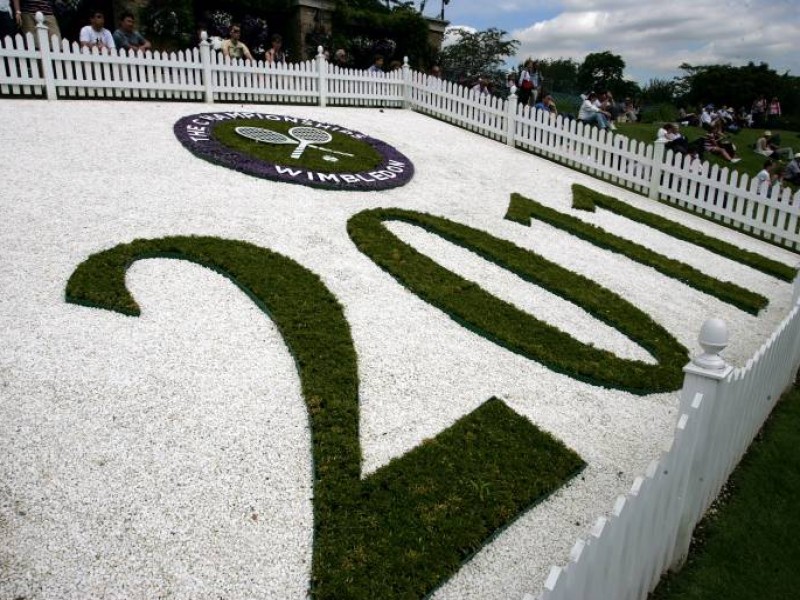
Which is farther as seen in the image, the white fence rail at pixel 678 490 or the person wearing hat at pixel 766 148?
the person wearing hat at pixel 766 148

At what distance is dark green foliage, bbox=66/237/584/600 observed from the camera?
3281 millimetres

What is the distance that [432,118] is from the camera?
16.8 metres

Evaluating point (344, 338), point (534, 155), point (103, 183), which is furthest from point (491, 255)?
point (534, 155)

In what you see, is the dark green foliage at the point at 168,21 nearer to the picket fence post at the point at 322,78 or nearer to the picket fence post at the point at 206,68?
the picket fence post at the point at 322,78

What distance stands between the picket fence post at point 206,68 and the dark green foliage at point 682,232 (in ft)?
28.2

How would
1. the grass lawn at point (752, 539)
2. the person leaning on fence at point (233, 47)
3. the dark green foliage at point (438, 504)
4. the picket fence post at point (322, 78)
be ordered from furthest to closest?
the picket fence post at point (322, 78), the person leaning on fence at point (233, 47), the grass lawn at point (752, 539), the dark green foliage at point (438, 504)

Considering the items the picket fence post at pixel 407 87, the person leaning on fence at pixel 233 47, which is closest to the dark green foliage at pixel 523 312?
the person leaning on fence at pixel 233 47

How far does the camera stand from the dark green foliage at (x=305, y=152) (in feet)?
32.0

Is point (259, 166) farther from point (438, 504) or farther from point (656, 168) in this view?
point (656, 168)

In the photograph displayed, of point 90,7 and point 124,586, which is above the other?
point 90,7

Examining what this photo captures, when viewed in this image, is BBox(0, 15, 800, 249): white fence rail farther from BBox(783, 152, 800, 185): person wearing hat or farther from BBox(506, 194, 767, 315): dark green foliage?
BBox(783, 152, 800, 185): person wearing hat

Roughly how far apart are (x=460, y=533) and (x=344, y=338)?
2.23m

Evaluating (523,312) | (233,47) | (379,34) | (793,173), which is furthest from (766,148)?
(523,312)

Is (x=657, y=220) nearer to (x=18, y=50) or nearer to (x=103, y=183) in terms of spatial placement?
(x=103, y=183)
